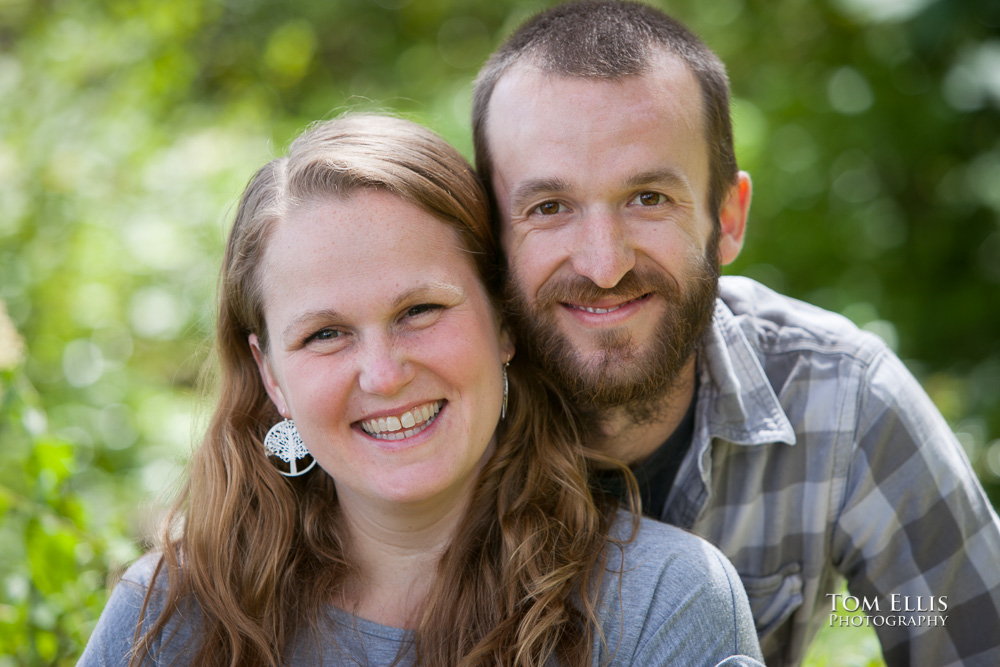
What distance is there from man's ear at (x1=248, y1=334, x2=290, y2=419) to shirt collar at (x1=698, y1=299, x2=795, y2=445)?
3.39 ft

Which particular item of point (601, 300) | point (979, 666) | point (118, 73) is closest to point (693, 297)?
point (601, 300)

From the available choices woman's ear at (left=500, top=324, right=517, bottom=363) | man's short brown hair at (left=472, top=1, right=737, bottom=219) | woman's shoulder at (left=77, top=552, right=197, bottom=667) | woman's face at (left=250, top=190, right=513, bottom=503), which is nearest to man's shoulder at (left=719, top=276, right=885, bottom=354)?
man's short brown hair at (left=472, top=1, right=737, bottom=219)

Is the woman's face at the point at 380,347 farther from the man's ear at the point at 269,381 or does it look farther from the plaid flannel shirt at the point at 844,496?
the plaid flannel shirt at the point at 844,496

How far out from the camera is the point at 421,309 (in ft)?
5.97

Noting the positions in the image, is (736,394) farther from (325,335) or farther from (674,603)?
(325,335)

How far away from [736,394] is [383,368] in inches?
37.2

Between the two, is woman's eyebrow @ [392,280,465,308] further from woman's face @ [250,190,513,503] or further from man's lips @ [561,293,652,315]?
man's lips @ [561,293,652,315]

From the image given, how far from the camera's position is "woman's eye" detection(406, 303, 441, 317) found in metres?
1.80

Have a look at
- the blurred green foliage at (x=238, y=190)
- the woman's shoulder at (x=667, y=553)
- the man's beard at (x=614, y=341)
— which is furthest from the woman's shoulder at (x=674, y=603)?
the blurred green foliage at (x=238, y=190)

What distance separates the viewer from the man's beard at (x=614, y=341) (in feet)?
6.49

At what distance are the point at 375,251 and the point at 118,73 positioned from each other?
3.49 meters

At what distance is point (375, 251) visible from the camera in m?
1.76

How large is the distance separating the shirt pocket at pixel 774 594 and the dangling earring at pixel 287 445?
117cm

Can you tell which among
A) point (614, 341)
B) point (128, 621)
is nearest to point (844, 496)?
point (614, 341)
